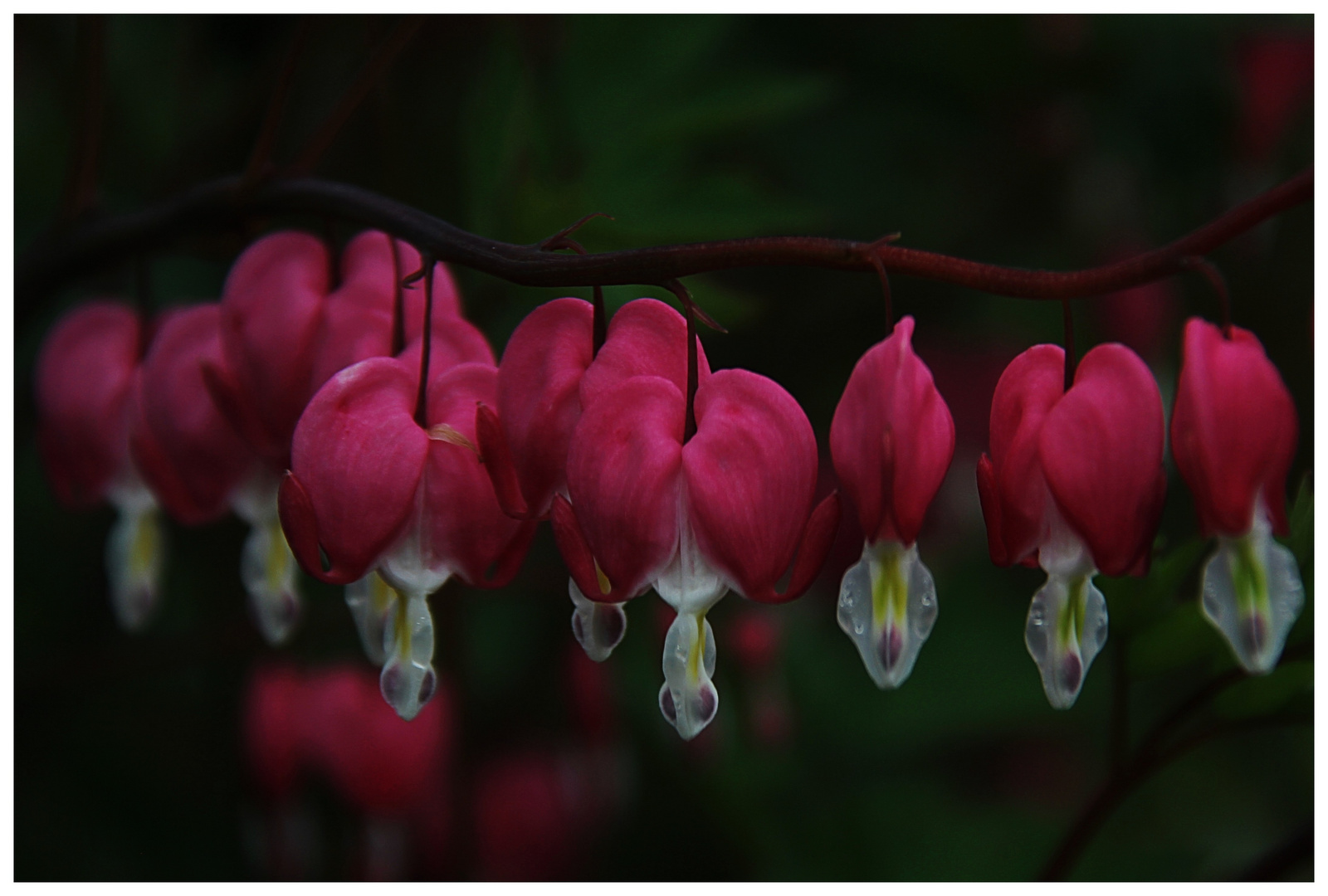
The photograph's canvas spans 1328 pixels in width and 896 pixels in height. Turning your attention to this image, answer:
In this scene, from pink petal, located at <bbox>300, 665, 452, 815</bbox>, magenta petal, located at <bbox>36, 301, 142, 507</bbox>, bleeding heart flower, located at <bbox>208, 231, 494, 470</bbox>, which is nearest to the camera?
bleeding heart flower, located at <bbox>208, 231, 494, 470</bbox>

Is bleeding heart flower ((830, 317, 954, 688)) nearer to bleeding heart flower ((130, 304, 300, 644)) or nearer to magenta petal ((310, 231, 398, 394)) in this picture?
magenta petal ((310, 231, 398, 394))

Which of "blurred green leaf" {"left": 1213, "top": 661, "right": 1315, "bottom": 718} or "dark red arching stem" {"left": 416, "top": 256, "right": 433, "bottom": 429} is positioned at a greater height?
"dark red arching stem" {"left": 416, "top": 256, "right": 433, "bottom": 429}

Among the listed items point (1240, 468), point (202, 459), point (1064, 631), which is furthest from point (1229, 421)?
point (202, 459)

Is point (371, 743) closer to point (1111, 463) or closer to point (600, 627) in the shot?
point (600, 627)

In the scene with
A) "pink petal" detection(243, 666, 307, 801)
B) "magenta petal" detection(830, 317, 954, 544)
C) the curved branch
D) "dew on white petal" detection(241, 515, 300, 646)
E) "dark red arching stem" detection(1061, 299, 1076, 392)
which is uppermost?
the curved branch

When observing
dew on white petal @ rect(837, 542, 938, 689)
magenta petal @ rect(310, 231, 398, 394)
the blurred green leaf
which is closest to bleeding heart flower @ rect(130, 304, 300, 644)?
magenta petal @ rect(310, 231, 398, 394)

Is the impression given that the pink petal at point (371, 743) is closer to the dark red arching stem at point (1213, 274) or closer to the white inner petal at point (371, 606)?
the white inner petal at point (371, 606)

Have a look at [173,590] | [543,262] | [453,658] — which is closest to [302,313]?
[543,262]
